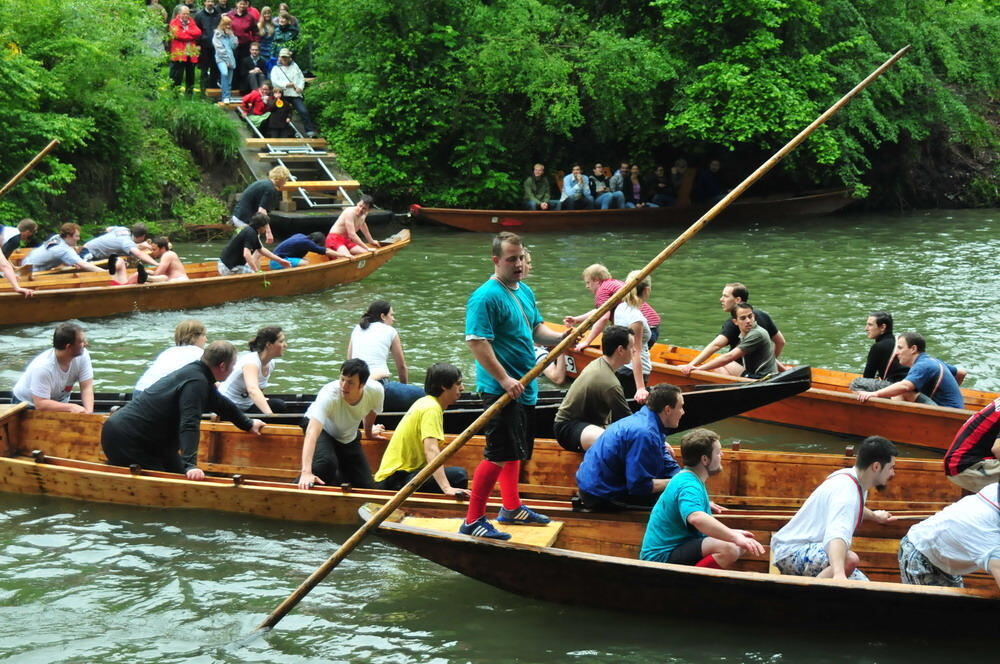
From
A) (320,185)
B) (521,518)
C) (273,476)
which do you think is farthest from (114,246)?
(521,518)

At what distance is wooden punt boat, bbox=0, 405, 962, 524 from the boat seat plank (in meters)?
0.22

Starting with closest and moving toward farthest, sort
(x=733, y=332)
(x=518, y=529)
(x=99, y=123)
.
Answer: (x=518, y=529), (x=733, y=332), (x=99, y=123)

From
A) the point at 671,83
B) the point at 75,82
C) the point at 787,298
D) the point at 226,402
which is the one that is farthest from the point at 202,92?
the point at 226,402

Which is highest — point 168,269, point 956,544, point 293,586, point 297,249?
point 297,249

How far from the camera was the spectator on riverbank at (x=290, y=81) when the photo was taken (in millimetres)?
23281

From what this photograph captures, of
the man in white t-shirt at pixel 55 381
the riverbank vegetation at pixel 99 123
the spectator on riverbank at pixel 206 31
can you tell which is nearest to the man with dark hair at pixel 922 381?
the man in white t-shirt at pixel 55 381

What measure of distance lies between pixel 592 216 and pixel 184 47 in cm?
847

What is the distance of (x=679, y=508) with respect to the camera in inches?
248

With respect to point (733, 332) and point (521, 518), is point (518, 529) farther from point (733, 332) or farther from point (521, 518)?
point (733, 332)

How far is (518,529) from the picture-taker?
22.6ft

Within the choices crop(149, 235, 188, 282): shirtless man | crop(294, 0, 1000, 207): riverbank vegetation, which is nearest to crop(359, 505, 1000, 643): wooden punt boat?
crop(149, 235, 188, 282): shirtless man

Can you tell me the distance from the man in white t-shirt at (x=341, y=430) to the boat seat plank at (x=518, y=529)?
3.76 ft

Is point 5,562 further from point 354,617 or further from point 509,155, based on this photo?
point 509,155

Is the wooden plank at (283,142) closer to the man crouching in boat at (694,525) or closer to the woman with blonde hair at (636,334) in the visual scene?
the woman with blonde hair at (636,334)
